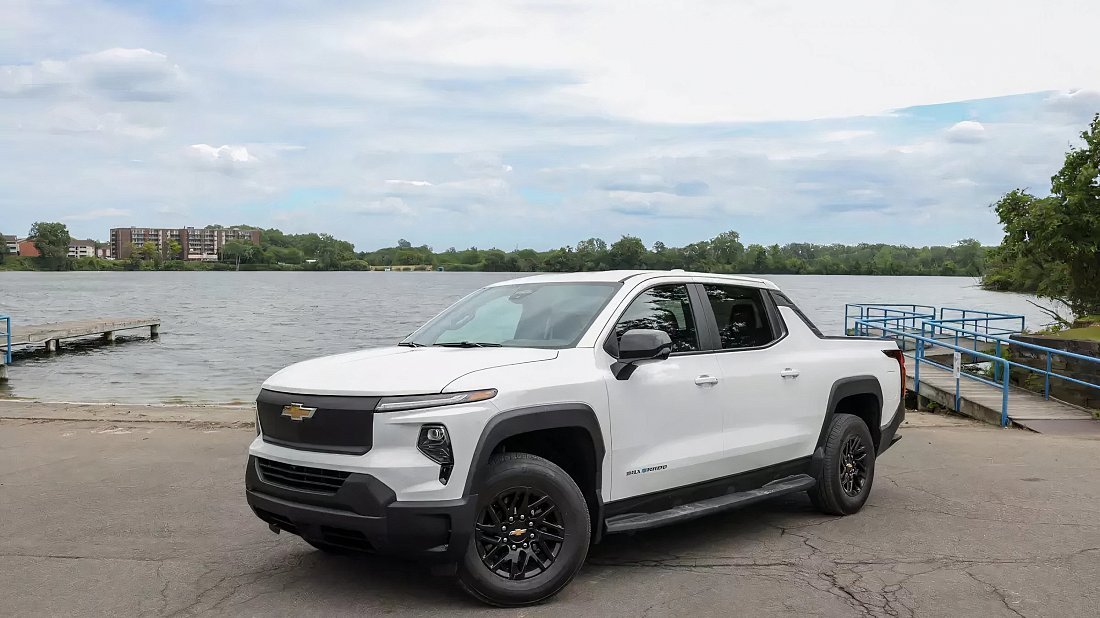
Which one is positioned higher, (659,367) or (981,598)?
(659,367)

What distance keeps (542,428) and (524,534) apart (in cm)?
56

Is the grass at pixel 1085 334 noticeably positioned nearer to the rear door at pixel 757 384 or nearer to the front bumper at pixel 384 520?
the rear door at pixel 757 384

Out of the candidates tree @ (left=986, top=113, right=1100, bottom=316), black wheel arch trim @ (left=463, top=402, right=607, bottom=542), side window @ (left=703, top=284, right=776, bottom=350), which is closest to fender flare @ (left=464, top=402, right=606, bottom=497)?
black wheel arch trim @ (left=463, top=402, right=607, bottom=542)

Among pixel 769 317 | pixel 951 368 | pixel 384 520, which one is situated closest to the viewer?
pixel 384 520

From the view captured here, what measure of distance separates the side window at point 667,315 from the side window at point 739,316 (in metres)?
0.27

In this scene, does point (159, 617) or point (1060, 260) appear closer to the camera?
point (159, 617)

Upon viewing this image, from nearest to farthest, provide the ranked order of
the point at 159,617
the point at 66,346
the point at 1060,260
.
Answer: the point at 159,617
the point at 1060,260
the point at 66,346

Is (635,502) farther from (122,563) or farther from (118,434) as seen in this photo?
(118,434)

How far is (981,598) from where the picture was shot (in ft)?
16.4

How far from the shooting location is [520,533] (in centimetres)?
480

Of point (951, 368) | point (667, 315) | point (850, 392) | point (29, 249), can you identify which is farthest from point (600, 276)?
point (29, 249)

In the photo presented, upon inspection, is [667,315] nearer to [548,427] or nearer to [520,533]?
[548,427]

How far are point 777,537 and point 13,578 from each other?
4.71 metres

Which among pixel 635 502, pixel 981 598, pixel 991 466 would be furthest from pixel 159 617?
pixel 991 466
